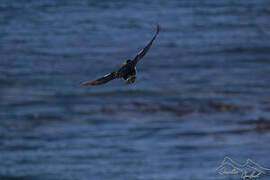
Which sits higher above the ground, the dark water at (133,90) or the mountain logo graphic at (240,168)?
the dark water at (133,90)

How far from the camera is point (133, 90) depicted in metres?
14.3

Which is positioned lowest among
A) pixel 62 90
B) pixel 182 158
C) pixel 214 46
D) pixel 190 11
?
pixel 182 158

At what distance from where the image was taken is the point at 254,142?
11773 millimetres

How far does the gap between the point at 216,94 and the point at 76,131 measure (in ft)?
10.8

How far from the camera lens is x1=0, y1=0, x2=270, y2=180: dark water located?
11273mm

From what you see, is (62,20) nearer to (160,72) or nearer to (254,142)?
(160,72)

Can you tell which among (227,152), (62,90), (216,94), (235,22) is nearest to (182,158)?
(227,152)

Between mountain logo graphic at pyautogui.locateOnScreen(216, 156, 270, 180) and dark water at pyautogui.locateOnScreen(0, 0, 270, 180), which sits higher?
dark water at pyautogui.locateOnScreen(0, 0, 270, 180)

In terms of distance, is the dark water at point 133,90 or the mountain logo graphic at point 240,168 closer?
the mountain logo graphic at point 240,168

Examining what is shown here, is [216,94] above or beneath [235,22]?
beneath

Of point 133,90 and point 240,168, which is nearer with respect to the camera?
point 240,168

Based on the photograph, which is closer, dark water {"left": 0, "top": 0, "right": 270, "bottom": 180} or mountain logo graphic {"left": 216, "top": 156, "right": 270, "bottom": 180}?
mountain logo graphic {"left": 216, "top": 156, "right": 270, "bottom": 180}

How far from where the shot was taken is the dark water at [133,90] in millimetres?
11273

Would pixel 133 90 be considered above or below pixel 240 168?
above
